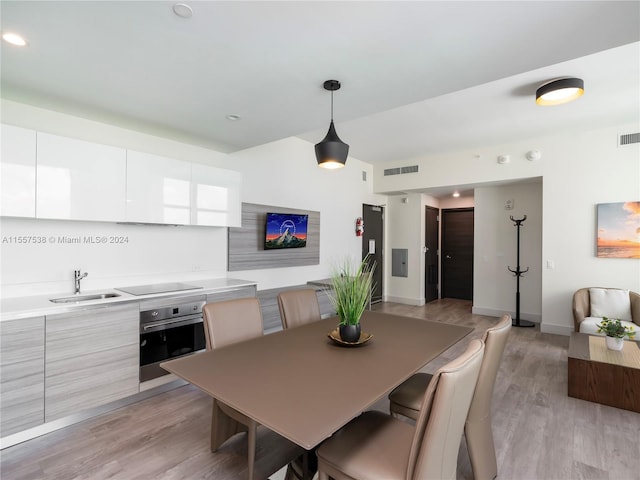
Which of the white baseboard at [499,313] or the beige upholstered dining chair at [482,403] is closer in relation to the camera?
the beige upholstered dining chair at [482,403]

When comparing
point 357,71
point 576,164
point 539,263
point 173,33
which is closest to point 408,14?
point 357,71

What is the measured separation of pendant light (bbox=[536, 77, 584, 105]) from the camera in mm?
3002

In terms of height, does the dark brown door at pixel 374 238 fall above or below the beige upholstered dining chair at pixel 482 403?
above

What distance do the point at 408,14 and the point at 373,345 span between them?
1836 millimetres

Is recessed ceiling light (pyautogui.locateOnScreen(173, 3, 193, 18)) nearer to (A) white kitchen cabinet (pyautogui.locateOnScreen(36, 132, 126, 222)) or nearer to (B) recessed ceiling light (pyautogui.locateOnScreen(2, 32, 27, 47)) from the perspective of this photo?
(B) recessed ceiling light (pyautogui.locateOnScreen(2, 32, 27, 47))

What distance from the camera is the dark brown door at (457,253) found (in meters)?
7.55

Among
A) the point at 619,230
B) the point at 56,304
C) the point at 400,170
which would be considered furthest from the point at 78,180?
the point at 619,230

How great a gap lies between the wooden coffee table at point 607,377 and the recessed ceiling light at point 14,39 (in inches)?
184

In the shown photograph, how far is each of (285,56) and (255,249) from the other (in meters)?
2.87

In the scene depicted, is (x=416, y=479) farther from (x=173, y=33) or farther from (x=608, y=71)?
(x=608, y=71)

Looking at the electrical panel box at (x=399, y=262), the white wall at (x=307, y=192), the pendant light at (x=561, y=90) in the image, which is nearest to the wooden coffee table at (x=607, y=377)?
the pendant light at (x=561, y=90)

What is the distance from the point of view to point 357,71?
2195 mm

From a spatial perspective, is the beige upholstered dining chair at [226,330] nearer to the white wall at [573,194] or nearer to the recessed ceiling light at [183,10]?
the recessed ceiling light at [183,10]

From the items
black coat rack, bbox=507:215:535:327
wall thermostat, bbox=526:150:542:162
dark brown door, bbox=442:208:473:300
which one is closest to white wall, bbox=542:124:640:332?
wall thermostat, bbox=526:150:542:162
